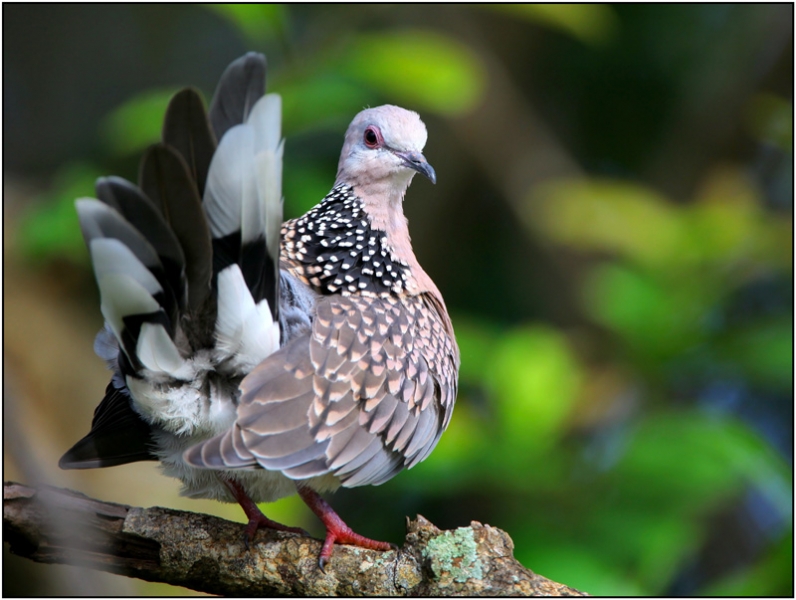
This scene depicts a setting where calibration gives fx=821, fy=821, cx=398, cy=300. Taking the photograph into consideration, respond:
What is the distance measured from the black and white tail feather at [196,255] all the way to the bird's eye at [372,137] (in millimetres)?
921

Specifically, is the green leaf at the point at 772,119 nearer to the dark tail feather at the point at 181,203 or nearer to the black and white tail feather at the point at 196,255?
the black and white tail feather at the point at 196,255

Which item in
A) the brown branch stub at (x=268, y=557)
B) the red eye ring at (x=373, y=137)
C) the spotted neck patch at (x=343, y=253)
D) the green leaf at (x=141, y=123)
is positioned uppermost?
the green leaf at (x=141, y=123)

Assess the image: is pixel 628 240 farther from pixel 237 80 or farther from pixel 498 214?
pixel 237 80

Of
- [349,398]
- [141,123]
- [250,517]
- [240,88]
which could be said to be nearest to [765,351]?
[349,398]

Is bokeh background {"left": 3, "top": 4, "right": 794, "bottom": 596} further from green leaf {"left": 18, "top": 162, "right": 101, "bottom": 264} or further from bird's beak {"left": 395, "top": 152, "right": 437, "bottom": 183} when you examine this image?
bird's beak {"left": 395, "top": 152, "right": 437, "bottom": 183}

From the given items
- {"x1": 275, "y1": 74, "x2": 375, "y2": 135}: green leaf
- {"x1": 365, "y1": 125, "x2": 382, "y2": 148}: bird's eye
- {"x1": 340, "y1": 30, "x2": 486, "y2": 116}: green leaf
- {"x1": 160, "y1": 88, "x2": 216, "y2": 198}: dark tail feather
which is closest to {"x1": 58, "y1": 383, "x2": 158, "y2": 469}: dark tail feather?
{"x1": 160, "y1": 88, "x2": 216, "y2": 198}: dark tail feather

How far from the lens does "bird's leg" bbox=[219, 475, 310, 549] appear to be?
2.37m

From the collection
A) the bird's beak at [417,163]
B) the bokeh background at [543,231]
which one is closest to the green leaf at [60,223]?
the bokeh background at [543,231]

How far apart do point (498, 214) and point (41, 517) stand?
452 cm

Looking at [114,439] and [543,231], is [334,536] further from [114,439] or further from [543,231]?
[543,231]

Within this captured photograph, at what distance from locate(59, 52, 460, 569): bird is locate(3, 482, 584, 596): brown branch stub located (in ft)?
0.25

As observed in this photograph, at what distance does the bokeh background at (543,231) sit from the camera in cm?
374

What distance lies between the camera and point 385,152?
9.73 ft

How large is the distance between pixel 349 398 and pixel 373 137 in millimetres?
1106
